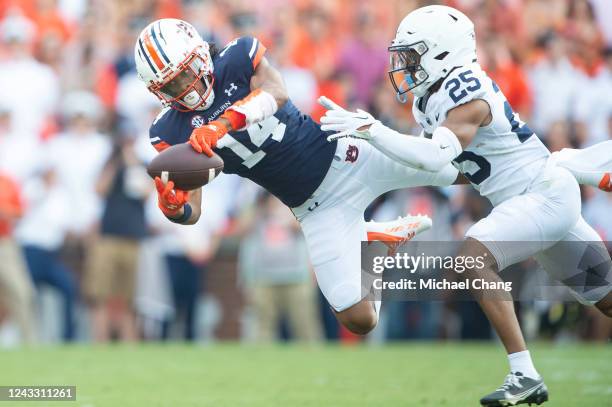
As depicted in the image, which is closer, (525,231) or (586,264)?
(525,231)

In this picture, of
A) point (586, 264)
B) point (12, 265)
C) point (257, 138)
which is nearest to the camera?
point (586, 264)

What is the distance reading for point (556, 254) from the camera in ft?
21.4

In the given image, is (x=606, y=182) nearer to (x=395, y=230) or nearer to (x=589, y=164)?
(x=589, y=164)

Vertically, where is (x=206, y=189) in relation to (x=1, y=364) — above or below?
above

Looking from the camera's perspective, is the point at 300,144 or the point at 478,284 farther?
the point at 300,144

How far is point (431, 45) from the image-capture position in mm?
6312

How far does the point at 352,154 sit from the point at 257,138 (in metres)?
0.66

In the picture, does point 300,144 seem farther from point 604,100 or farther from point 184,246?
point 604,100

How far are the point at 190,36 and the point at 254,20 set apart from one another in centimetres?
566

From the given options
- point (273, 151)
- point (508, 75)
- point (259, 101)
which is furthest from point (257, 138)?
point (508, 75)

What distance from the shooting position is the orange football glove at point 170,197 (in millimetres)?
6125

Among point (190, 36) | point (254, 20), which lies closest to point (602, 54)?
point (254, 20)

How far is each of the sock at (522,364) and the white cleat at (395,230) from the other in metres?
1.39

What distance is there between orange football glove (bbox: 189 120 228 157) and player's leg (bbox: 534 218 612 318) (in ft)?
6.52
